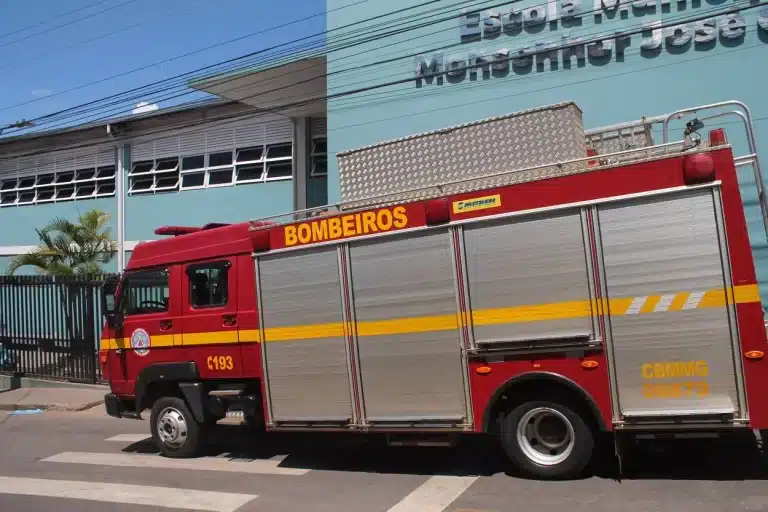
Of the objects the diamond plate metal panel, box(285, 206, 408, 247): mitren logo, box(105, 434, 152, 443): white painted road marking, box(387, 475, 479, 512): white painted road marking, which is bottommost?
box(387, 475, 479, 512): white painted road marking

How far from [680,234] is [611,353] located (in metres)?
1.13

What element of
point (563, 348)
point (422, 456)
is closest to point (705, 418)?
point (563, 348)

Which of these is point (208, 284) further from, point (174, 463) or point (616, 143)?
point (616, 143)

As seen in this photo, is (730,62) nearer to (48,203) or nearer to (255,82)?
(255,82)

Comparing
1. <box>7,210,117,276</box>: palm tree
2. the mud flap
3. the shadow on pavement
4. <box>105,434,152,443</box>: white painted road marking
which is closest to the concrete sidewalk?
<box>7,210,117,276</box>: palm tree

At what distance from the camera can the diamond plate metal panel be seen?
6398mm

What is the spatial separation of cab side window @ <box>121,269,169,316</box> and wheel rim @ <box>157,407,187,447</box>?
125cm

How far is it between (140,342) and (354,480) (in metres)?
3.42

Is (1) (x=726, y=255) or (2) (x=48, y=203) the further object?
(2) (x=48, y=203)

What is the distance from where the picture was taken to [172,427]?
26.9 feet

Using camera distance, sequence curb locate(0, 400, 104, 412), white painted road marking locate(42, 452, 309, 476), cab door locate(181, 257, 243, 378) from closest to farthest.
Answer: white painted road marking locate(42, 452, 309, 476) < cab door locate(181, 257, 243, 378) < curb locate(0, 400, 104, 412)

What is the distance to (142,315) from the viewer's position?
8484mm

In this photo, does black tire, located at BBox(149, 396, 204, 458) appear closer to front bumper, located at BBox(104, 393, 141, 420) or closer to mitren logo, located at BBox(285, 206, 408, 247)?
front bumper, located at BBox(104, 393, 141, 420)

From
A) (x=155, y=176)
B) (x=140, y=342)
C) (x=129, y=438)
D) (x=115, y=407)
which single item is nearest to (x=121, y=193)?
(x=155, y=176)
